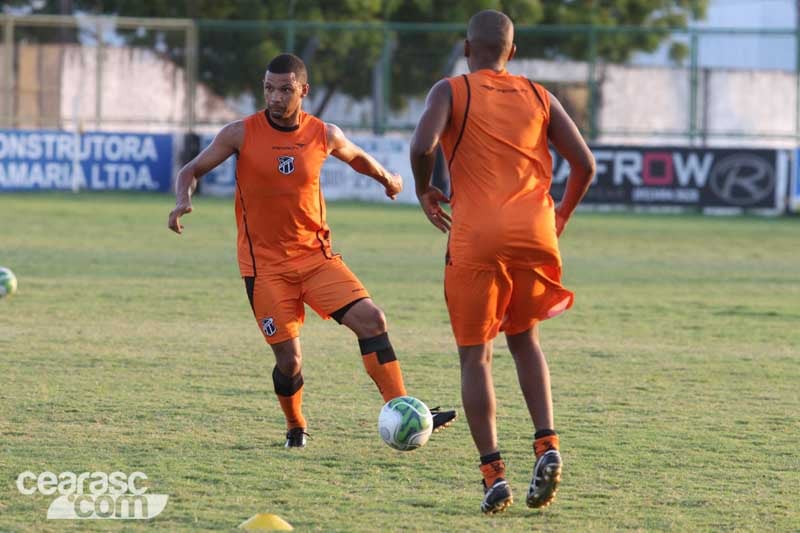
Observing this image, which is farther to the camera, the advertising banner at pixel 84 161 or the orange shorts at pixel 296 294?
the advertising banner at pixel 84 161

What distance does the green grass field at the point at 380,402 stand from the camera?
5.98m

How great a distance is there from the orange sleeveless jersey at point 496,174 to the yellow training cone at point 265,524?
124 cm

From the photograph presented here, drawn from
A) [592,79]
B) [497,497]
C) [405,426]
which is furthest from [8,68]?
[497,497]

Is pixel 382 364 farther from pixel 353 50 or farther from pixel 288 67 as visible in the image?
pixel 353 50

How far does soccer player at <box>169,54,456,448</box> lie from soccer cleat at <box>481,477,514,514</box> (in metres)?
1.38

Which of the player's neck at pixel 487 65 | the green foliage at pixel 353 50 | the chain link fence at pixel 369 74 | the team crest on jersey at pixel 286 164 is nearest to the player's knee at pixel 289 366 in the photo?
the team crest on jersey at pixel 286 164

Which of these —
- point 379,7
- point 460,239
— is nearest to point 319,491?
point 460,239

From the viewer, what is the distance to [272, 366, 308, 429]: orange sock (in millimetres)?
7211

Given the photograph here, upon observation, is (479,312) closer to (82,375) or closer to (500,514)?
(500,514)

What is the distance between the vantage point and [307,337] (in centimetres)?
1129

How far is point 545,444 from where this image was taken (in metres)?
5.86

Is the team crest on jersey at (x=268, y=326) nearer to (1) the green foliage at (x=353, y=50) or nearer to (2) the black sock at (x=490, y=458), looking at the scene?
(2) the black sock at (x=490, y=458)

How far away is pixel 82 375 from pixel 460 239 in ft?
13.1

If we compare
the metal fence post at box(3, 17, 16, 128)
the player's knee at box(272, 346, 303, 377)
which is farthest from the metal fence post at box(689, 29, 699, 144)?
the player's knee at box(272, 346, 303, 377)
